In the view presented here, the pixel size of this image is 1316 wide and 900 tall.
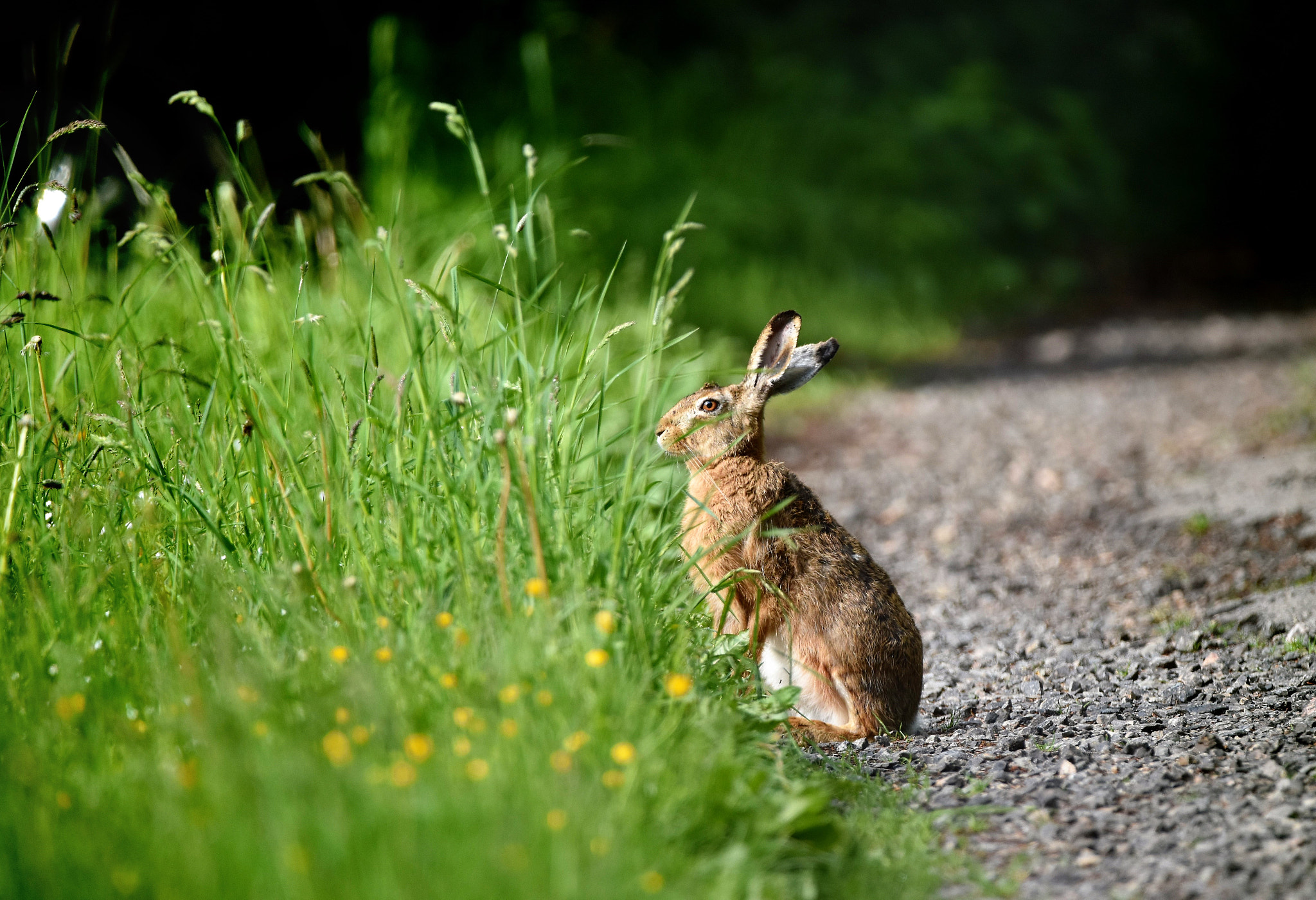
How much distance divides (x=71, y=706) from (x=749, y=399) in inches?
84.8

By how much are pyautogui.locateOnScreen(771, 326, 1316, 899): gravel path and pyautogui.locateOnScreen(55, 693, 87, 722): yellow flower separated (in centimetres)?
178

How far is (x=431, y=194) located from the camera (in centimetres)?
754

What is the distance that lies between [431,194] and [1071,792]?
578 centimetres

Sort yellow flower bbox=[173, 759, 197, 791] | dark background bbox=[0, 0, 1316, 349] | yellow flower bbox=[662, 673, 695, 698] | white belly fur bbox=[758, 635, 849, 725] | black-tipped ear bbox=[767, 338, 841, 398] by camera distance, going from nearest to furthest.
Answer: yellow flower bbox=[173, 759, 197, 791]
yellow flower bbox=[662, 673, 695, 698]
white belly fur bbox=[758, 635, 849, 725]
black-tipped ear bbox=[767, 338, 841, 398]
dark background bbox=[0, 0, 1316, 349]

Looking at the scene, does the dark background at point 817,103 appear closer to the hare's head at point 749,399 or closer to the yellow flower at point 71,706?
the hare's head at point 749,399

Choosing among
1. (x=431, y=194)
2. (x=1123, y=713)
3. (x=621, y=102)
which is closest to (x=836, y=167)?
(x=621, y=102)

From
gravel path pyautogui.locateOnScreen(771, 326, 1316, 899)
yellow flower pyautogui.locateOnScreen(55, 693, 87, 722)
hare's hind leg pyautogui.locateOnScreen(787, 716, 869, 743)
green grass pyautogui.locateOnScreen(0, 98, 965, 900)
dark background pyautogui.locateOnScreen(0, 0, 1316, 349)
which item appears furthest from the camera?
dark background pyautogui.locateOnScreen(0, 0, 1316, 349)

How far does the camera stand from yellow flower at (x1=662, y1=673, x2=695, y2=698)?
2.36m

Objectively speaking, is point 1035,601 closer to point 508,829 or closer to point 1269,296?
point 508,829

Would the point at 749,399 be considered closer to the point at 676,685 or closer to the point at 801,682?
the point at 801,682

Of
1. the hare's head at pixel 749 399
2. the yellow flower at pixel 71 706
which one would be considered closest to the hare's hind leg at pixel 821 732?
the hare's head at pixel 749 399

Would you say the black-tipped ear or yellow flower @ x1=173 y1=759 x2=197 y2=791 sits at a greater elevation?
the black-tipped ear

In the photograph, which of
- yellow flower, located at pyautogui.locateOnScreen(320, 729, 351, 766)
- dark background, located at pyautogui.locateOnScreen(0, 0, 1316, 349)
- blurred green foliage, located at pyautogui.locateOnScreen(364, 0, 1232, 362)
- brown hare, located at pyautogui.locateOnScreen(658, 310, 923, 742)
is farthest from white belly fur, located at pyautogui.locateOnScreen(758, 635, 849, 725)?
blurred green foliage, located at pyautogui.locateOnScreen(364, 0, 1232, 362)

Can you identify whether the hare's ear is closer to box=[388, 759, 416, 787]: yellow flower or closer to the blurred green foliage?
box=[388, 759, 416, 787]: yellow flower
